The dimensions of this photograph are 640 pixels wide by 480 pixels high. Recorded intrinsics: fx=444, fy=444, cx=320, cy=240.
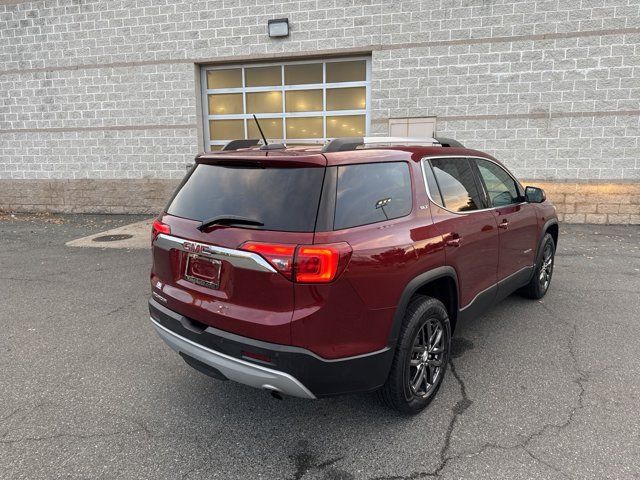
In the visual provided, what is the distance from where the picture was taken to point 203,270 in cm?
262

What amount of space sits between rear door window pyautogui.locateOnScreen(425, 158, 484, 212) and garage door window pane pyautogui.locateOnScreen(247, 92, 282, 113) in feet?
24.9

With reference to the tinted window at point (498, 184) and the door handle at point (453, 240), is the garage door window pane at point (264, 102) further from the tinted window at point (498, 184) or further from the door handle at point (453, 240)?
the door handle at point (453, 240)

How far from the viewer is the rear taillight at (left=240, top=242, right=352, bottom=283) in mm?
2271

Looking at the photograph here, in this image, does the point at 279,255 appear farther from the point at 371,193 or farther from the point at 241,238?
the point at 371,193

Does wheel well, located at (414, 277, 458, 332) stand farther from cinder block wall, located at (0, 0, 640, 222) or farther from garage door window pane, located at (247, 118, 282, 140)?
garage door window pane, located at (247, 118, 282, 140)

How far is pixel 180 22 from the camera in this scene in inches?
401

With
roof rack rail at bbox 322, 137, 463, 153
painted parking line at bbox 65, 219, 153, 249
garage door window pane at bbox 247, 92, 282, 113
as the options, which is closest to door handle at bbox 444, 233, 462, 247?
roof rack rail at bbox 322, 137, 463, 153

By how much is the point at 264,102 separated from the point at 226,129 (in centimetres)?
116

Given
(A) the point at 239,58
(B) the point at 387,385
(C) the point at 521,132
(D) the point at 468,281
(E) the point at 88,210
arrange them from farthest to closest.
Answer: (E) the point at 88,210
(A) the point at 239,58
(C) the point at 521,132
(D) the point at 468,281
(B) the point at 387,385

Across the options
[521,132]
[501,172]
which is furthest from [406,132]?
[501,172]

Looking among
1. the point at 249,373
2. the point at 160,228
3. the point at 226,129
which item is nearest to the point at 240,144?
the point at 160,228

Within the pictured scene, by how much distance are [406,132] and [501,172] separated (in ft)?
17.8

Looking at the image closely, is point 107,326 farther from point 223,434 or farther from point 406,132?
point 406,132

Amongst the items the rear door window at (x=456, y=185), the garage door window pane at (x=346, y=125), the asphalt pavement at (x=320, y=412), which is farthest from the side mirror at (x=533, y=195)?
the garage door window pane at (x=346, y=125)
